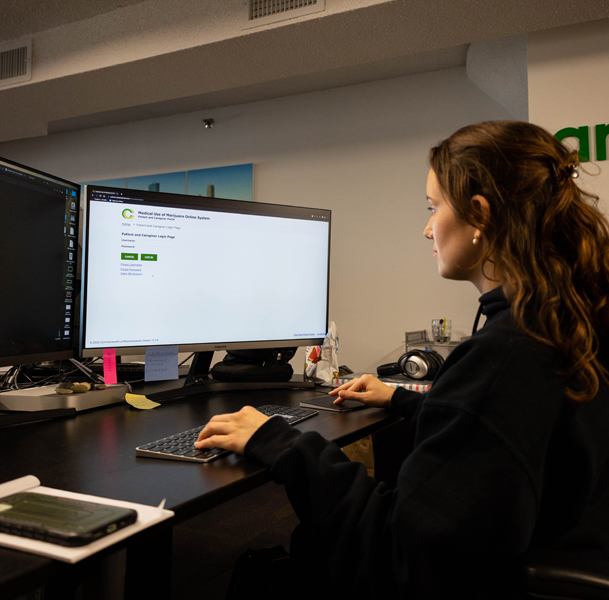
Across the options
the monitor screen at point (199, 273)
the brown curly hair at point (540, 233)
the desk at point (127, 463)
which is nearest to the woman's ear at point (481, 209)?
the brown curly hair at point (540, 233)

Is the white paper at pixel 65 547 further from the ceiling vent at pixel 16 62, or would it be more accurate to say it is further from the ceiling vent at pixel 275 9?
the ceiling vent at pixel 16 62

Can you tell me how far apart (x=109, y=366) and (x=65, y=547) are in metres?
0.85

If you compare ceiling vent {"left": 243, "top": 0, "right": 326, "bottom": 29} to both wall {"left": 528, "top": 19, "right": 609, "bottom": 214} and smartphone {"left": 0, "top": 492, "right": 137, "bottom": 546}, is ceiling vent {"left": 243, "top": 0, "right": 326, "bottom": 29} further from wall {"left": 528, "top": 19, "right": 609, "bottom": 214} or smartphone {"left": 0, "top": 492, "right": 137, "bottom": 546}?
smartphone {"left": 0, "top": 492, "right": 137, "bottom": 546}

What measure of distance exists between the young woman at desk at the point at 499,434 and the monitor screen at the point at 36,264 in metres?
0.55

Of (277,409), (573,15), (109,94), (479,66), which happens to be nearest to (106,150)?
(109,94)

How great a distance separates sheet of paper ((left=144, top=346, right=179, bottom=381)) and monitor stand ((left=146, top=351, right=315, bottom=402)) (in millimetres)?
52

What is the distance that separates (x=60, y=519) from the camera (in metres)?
0.48

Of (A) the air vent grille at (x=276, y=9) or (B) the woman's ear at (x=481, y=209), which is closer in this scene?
(B) the woman's ear at (x=481, y=209)

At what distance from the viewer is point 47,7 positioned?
9.77 ft

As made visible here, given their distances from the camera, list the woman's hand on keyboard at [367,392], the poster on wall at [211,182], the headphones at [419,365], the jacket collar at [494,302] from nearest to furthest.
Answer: the jacket collar at [494,302]
the woman's hand on keyboard at [367,392]
the headphones at [419,365]
the poster on wall at [211,182]

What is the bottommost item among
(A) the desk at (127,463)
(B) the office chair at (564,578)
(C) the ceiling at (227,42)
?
(B) the office chair at (564,578)

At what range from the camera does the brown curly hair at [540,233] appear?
629 mm

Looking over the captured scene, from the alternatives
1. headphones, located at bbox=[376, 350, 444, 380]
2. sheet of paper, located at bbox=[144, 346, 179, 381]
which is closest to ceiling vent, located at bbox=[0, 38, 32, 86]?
sheet of paper, located at bbox=[144, 346, 179, 381]

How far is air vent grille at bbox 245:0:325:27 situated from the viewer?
2.53 m
